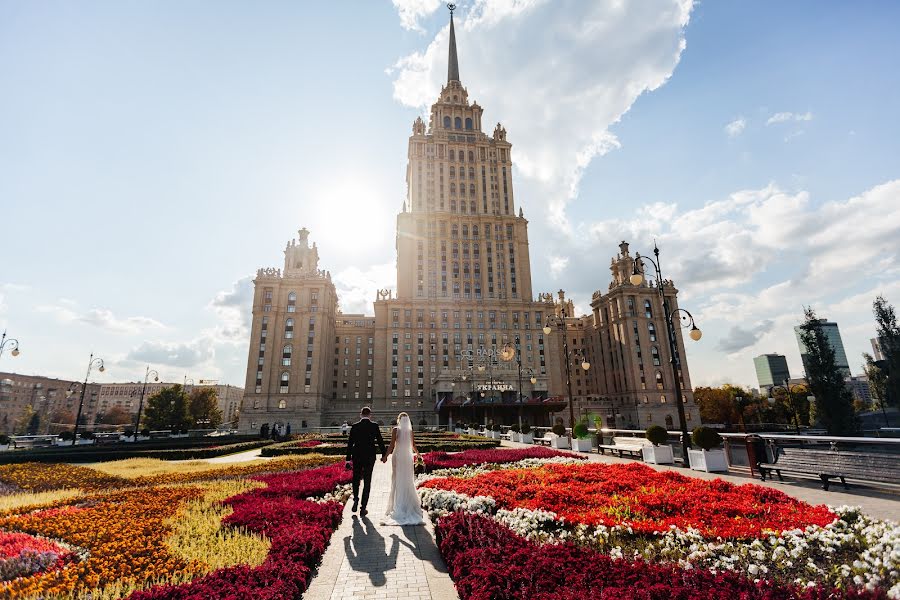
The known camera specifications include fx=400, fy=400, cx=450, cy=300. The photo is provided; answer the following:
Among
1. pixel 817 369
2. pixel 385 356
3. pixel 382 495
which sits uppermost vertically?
pixel 385 356

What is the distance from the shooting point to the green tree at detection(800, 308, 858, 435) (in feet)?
138

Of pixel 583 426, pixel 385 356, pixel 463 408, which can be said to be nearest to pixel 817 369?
pixel 583 426

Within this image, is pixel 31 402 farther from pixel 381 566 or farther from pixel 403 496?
pixel 381 566

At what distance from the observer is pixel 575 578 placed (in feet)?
16.2

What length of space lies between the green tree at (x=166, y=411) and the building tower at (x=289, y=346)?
10.5 meters

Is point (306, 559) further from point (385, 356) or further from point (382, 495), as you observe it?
point (385, 356)

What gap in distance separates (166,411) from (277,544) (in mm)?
80697

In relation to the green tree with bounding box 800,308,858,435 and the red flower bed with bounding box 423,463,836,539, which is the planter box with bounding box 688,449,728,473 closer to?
the red flower bed with bounding box 423,463,836,539

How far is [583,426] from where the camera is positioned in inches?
922

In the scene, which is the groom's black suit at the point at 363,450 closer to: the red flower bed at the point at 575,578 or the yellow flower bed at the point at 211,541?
the yellow flower bed at the point at 211,541

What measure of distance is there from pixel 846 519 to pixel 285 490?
12436 millimetres

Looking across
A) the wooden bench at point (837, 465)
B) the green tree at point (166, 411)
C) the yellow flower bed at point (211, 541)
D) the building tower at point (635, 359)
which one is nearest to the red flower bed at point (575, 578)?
the yellow flower bed at point (211, 541)

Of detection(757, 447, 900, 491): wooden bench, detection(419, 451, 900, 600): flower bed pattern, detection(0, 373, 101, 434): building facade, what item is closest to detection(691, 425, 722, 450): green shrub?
detection(757, 447, 900, 491): wooden bench

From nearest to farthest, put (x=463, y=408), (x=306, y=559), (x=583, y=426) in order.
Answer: (x=306, y=559)
(x=583, y=426)
(x=463, y=408)
